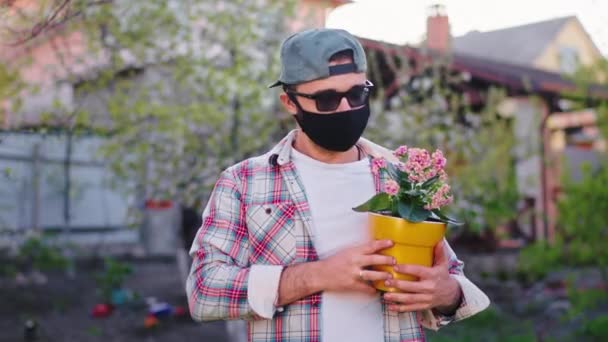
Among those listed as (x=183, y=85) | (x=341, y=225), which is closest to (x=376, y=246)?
(x=341, y=225)

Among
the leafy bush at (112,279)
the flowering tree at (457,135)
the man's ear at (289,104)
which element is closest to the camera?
→ the man's ear at (289,104)

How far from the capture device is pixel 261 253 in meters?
2.37

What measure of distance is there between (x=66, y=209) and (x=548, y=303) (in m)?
6.37

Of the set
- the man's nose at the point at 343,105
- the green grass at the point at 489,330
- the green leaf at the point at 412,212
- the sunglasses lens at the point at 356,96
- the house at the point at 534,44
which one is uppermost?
the house at the point at 534,44

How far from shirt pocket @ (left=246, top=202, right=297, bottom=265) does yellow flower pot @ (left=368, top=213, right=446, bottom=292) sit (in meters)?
0.26

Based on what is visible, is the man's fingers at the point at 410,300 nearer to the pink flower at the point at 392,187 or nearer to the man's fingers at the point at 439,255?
A: the man's fingers at the point at 439,255

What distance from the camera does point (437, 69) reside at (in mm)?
8156

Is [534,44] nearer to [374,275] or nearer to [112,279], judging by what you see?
[112,279]

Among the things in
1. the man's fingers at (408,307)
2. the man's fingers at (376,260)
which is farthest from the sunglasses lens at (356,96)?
the man's fingers at (408,307)

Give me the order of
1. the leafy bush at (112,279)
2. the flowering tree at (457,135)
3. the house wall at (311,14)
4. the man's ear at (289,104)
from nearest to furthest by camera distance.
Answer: the man's ear at (289,104)
the house wall at (311,14)
the flowering tree at (457,135)
the leafy bush at (112,279)

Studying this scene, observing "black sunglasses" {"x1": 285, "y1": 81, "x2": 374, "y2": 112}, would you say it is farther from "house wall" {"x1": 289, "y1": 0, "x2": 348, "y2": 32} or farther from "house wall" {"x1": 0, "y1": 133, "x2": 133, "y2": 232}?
"house wall" {"x1": 0, "y1": 133, "x2": 133, "y2": 232}

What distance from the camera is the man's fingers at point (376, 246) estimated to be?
216cm

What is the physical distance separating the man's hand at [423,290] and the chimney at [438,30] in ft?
17.2

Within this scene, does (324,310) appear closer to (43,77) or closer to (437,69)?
(43,77)
